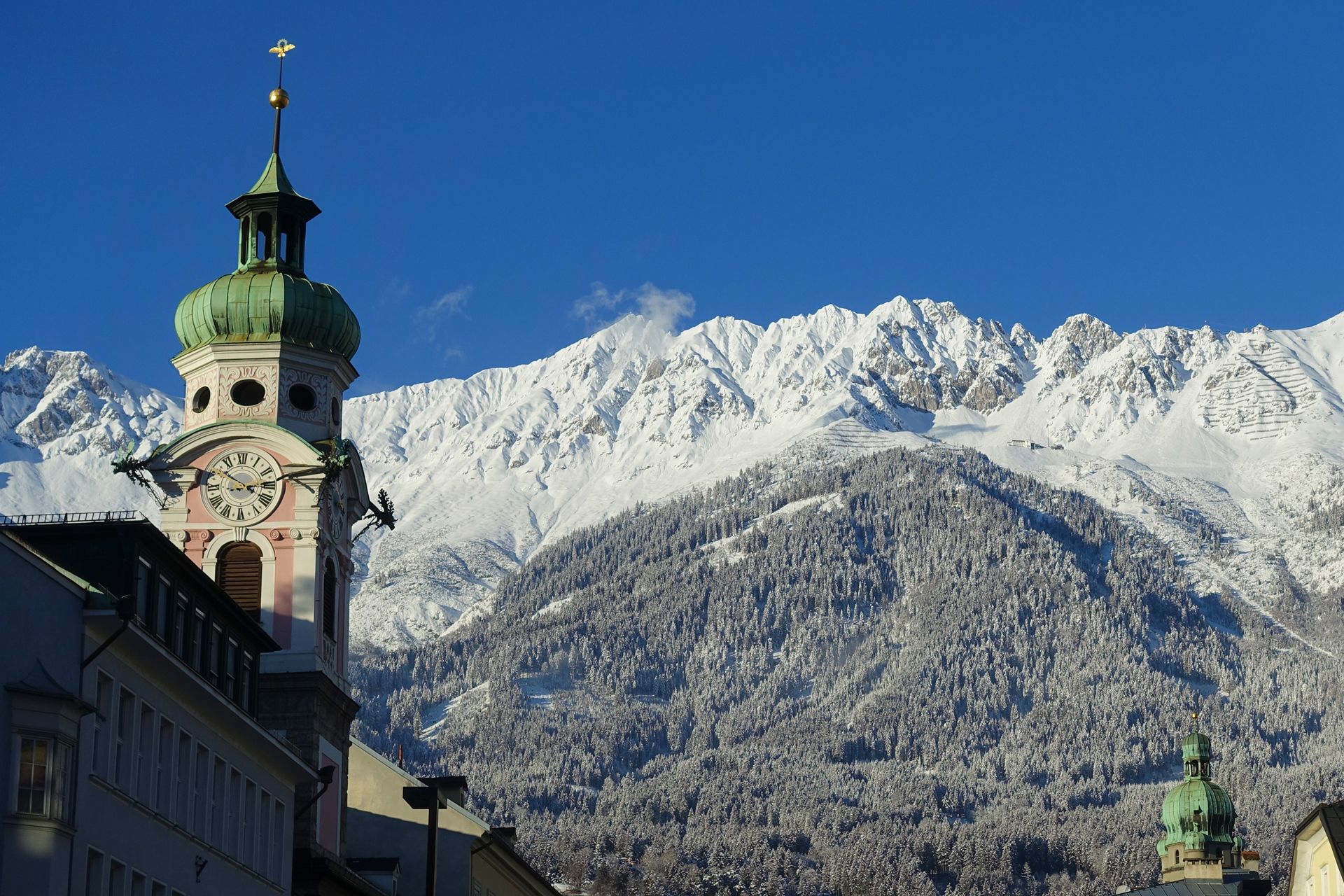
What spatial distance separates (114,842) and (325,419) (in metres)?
33.8

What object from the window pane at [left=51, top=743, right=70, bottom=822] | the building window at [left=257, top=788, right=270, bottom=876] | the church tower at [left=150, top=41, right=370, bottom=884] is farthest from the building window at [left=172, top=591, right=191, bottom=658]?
the church tower at [left=150, top=41, right=370, bottom=884]

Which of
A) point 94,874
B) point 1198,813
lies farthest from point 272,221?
point 1198,813

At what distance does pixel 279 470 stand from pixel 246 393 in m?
3.43

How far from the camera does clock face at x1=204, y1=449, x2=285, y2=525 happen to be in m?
77.4

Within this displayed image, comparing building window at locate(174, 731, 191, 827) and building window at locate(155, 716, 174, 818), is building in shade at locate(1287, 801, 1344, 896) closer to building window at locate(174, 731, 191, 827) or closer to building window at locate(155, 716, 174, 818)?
building window at locate(174, 731, 191, 827)

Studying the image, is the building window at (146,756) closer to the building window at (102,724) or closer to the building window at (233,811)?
the building window at (102,724)

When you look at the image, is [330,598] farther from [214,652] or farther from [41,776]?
[41,776]

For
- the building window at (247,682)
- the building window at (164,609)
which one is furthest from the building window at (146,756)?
the building window at (247,682)

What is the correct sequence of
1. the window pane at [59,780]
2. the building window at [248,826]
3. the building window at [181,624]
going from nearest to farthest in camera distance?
1. the window pane at [59,780]
2. the building window at [181,624]
3. the building window at [248,826]

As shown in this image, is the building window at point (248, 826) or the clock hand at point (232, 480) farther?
the clock hand at point (232, 480)

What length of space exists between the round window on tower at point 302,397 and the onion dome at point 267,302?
1.35 m

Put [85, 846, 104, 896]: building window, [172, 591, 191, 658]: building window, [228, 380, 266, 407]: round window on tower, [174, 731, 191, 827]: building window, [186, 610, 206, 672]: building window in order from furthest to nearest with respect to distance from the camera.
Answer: [228, 380, 266, 407]: round window on tower → [186, 610, 206, 672]: building window → [172, 591, 191, 658]: building window → [174, 731, 191, 827]: building window → [85, 846, 104, 896]: building window

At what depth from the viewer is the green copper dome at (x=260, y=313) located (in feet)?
264

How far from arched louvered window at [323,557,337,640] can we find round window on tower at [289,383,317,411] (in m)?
4.92
